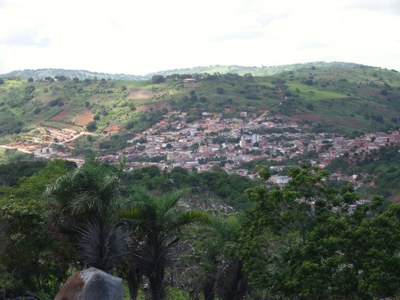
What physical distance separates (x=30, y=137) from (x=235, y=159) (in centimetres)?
3136

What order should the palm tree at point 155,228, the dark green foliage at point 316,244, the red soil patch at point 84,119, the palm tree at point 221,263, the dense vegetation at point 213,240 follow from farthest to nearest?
the red soil patch at point 84,119 → the palm tree at point 221,263 → the palm tree at point 155,228 → the dense vegetation at point 213,240 → the dark green foliage at point 316,244

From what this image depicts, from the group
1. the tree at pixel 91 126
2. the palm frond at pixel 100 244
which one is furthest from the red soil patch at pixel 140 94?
the palm frond at pixel 100 244

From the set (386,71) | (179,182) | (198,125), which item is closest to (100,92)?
(198,125)

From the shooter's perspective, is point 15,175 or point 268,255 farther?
point 15,175

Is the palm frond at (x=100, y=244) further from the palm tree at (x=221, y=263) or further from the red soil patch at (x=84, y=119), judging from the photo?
the red soil patch at (x=84, y=119)

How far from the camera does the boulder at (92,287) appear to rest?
7414 millimetres

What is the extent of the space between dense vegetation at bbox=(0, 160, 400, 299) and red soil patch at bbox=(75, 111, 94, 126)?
74849 mm

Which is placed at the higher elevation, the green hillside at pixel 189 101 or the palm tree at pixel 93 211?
the palm tree at pixel 93 211

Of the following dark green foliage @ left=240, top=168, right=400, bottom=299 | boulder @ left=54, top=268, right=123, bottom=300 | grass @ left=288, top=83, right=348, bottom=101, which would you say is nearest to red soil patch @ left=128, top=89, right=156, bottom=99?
grass @ left=288, top=83, right=348, bottom=101

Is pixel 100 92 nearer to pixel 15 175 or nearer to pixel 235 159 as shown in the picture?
pixel 235 159

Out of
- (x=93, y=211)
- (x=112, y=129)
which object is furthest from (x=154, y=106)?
(x=93, y=211)

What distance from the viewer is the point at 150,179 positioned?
35.9 metres

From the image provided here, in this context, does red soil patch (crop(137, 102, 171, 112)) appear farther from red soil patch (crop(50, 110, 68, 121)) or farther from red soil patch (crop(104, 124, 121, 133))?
red soil patch (crop(50, 110, 68, 121))

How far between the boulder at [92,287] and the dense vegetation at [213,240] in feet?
2.67
